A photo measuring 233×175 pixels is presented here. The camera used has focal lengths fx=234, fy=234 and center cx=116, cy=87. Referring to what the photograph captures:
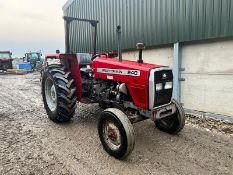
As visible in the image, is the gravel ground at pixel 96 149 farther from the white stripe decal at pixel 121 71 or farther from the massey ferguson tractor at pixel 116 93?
the white stripe decal at pixel 121 71

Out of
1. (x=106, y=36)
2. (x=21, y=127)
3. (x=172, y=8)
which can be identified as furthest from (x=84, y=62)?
(x=106, y=36)

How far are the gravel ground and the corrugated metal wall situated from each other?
2.19 metres

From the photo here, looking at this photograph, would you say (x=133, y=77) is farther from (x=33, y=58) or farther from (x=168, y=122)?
(x=33, y=58)

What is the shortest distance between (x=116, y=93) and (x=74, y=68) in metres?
1.28

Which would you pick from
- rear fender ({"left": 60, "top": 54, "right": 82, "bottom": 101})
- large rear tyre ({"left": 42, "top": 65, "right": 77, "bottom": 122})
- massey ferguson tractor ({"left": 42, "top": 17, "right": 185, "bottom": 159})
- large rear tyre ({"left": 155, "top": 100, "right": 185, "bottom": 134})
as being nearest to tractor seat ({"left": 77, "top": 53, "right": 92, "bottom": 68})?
massey ferguson tractor ({"left": 42, "top": 17, "right": 185, "bottom": 159})

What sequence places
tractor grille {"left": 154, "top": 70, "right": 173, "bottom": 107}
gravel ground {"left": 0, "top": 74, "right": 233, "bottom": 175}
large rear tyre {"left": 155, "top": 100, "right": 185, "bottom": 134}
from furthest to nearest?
large rear tyre {"left": 155, "top": 100, "right": 185, "bottom": 134} < tractor grille {"left": 154, "top": 70, "right": 173, "bottom": 107} < gravel ground {"left": 0, "top": 74, "right": 233, "bottom": 175}

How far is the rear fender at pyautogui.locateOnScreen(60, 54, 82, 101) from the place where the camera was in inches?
Result: 190

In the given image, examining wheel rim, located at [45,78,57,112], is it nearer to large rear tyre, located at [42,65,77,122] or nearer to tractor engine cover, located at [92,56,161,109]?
large rear tyre, located at [42,65,77,122]

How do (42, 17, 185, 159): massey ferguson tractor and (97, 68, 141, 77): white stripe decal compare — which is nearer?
(42, 17, 185, 159): massey ferguson tractor

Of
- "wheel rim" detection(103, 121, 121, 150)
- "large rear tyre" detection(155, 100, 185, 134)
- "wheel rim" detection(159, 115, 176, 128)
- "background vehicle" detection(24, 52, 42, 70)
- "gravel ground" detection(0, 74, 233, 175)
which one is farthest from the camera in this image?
"background vehicle" detection(24, 52, 42, 70)

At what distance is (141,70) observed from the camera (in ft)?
11.8

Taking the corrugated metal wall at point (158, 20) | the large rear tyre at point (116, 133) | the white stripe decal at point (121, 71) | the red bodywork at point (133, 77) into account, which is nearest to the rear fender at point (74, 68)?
the red bodywork at point (133, 77)

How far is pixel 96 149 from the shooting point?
12.5ft

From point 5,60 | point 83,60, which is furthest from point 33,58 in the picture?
point 83,60
